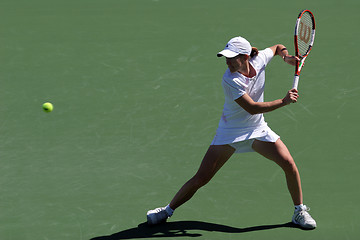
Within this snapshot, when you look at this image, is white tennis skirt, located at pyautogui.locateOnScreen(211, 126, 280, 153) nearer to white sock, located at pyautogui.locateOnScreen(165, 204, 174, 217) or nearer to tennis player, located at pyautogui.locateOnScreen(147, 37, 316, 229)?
tennis player, located at pyautogui.locateOnScreen(147, 37, 316, 229)

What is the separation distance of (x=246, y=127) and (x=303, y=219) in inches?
36.4

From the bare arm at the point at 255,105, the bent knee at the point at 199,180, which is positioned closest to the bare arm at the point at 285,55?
the bare arm at the point at 255,105

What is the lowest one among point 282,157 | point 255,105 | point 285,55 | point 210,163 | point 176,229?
point 176,229

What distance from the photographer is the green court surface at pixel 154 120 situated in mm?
6039

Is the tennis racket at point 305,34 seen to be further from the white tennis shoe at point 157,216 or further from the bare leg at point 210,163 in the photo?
the white tennis shoe at point 157,216

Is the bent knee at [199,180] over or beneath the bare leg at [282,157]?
beneath

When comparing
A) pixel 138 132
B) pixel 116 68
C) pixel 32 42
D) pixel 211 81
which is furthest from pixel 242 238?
pixel 32 42

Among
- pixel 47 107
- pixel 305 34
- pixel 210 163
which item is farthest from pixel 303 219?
pixel 47 107

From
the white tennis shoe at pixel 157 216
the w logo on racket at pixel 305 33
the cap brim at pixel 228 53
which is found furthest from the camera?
the w logo on racket at pixel 305 33

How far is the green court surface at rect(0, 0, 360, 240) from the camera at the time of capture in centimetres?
604

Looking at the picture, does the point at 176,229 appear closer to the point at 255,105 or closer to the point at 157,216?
the point at 157,216

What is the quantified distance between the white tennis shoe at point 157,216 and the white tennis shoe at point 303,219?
1107mm

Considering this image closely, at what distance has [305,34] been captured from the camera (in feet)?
20.4

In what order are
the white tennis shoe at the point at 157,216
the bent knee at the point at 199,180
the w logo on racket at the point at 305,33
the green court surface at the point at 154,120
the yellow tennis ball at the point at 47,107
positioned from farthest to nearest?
the yellow tennis ball at the point at 47,107, the w logo on racket at the point at 305,33, the green court surface at the point at 154,120, the white tennis shoe at the point at 157,216, the bent knee at the point at 199,180
